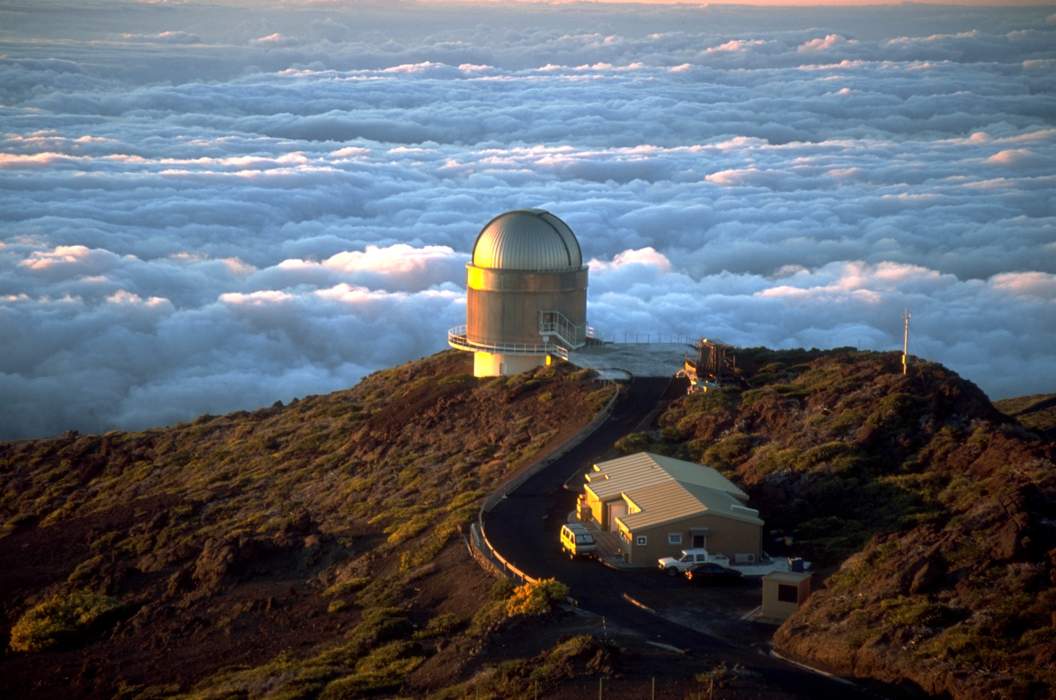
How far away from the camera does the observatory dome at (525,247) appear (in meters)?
37.3

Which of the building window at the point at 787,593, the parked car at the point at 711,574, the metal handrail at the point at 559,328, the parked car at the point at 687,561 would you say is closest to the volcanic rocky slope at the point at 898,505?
the building window at the point at 787,593

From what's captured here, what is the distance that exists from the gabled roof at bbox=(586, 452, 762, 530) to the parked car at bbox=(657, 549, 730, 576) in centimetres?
68

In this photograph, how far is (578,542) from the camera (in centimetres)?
2366

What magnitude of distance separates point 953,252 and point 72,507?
7910 cm

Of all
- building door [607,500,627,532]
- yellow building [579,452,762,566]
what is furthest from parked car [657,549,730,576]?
building door [607,500,627,532]

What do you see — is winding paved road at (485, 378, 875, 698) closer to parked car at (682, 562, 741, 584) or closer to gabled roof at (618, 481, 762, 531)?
parked car at (682, 562, 741, 584)

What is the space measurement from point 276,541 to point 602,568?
817 cm

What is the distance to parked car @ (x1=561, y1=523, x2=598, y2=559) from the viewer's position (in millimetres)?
23672

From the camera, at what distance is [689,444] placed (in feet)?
99.5

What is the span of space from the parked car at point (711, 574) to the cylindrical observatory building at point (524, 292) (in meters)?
15.2

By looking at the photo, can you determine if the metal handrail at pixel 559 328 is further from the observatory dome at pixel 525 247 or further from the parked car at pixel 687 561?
the parked car at pixel 687 561

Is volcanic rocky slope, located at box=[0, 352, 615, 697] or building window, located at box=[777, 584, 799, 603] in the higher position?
building window, located at box=[777, 584, 799, 603]

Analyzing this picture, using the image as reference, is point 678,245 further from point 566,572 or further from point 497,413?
point 566,572

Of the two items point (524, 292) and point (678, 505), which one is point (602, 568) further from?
point (524, 292)
